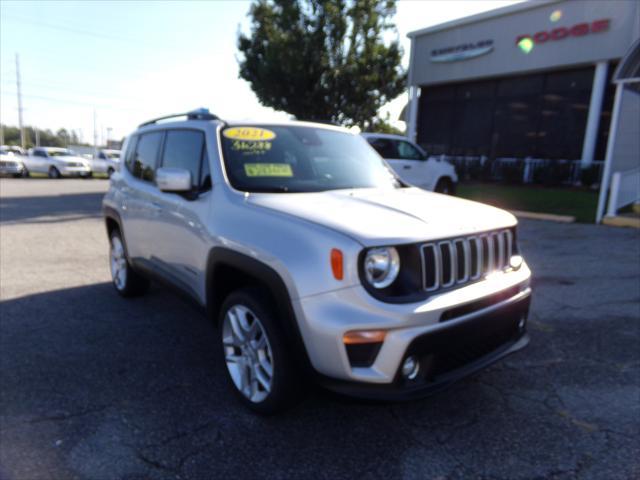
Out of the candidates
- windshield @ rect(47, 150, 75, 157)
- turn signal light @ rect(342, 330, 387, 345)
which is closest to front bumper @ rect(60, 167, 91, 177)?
windshield @ rect(47, 150, 75, 157)

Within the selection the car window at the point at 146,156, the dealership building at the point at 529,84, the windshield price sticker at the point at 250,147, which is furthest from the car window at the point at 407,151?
the windshield price sticker at the point at 250,147

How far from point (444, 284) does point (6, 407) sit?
273cm

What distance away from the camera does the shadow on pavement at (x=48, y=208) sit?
995 cm

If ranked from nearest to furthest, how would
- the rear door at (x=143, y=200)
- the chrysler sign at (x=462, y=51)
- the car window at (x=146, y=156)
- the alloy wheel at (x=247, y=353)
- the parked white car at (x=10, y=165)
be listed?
1. the alloy wheel at (x=247, y=353)
2. the rear door at (x=143, y=200)
3. the car window at (x=146, y=156)
4. the chrysler sign at (x=462, y=51)
5. the parked white car at (x=10, y=165)

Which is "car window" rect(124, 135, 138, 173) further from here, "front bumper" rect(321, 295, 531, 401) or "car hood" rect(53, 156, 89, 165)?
"car hood" rect(53, 156, 89, 165)

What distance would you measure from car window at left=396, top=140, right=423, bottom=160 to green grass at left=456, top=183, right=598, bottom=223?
8.45ft

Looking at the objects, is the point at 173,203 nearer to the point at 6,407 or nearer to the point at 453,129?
the point at 6,407

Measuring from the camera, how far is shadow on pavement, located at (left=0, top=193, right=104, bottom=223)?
392 inches

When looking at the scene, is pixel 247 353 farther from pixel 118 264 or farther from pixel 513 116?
pixel 513 116

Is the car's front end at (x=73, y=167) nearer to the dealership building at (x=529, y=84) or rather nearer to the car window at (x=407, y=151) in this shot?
the dealership building at (x=529, y=84)

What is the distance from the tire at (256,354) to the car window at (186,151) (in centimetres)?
106

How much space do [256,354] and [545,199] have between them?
13.1 metres

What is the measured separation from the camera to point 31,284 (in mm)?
5191

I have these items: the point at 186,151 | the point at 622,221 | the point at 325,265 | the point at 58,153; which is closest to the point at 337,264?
the point at 325,265
